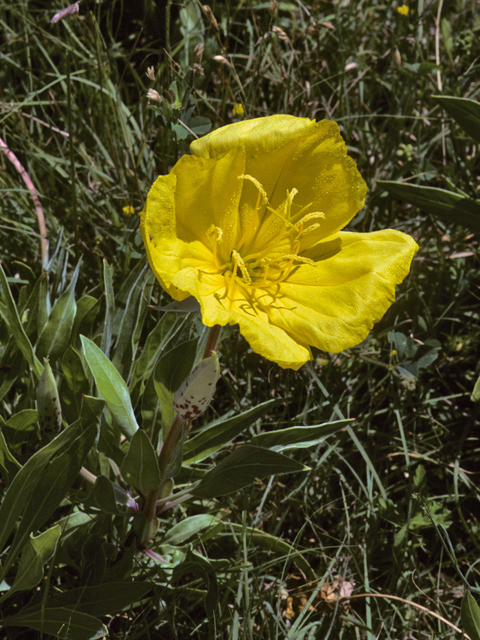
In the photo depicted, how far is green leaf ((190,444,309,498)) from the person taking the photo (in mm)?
1437

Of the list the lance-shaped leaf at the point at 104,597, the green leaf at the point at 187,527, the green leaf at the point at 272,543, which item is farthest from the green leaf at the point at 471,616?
the lance-shaped leaf at the point at 104,597

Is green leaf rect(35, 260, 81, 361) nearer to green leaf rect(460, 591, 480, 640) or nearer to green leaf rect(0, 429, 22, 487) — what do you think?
green leaf rect(0, 429, 22, 487)

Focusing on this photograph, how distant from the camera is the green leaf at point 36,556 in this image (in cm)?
131

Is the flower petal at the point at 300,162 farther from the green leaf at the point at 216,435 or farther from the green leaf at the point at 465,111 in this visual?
the green leaf at the point at 465,111

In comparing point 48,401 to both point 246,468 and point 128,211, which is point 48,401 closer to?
point 246,468

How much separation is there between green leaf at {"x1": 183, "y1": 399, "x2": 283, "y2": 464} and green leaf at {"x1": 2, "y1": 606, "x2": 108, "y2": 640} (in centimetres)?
48

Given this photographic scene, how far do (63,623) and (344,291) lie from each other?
103cm

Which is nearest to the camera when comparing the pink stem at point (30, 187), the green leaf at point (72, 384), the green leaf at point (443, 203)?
the green leaf at point (72, 384)

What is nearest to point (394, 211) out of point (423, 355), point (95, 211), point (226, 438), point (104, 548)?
point (423, 355)

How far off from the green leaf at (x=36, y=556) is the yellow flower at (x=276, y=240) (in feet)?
1.91

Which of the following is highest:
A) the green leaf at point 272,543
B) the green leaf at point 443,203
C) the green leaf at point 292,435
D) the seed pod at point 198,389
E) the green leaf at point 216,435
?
the seed pod at point 198,389

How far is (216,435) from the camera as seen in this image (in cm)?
173

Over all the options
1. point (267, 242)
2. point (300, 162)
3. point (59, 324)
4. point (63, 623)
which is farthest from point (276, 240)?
point (63, 623)

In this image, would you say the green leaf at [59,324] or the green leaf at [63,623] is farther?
the green leaf at [59,324]
